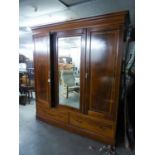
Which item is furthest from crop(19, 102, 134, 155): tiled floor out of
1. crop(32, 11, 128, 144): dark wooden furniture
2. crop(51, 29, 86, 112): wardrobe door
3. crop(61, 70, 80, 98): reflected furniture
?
crop(61, 70, 80, 98): reflected furniture

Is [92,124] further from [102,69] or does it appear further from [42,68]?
[42,68]

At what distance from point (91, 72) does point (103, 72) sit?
22 cm

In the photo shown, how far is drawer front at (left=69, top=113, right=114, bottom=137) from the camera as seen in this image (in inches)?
94.5

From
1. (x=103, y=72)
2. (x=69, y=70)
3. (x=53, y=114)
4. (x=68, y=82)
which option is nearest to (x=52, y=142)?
(x=53, y=114)

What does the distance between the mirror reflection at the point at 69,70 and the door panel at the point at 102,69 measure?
0.31 meters

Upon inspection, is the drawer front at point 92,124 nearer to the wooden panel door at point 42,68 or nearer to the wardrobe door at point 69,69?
the wardrobe door at point 69,69

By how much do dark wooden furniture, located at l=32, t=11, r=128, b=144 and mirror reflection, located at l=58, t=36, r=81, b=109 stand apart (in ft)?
0.31

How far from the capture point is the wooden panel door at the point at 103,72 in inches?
87.6

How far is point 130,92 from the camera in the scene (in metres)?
1.75

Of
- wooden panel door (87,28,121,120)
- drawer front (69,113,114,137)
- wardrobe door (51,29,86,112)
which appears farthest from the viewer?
wardrobe door (51,29,86,112)

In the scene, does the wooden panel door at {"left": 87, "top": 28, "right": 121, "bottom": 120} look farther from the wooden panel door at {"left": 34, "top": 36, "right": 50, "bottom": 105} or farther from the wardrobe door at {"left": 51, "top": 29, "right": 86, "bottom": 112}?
the wooden panel door at {"left": 34, "top": 36, "right": 50, "bottom": 105}
